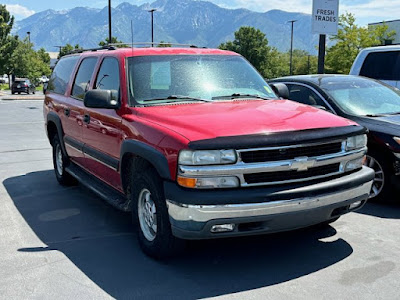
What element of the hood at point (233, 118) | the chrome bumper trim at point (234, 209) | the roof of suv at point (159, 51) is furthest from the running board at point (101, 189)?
the roof of suv at point (159, 51)

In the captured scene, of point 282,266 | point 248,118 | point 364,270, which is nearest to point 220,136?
point 248,118

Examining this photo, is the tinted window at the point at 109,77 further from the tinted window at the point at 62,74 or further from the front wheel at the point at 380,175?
the front wheel at the point at 380,175

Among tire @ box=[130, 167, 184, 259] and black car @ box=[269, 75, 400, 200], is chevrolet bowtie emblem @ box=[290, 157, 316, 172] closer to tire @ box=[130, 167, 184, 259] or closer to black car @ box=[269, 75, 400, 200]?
tire @ box=[130, 167, 184, 259]

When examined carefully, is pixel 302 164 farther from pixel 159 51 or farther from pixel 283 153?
pixel 159 51

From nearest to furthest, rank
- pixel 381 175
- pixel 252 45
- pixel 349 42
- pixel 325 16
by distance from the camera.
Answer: pixel 381 175
pixel 325 16
pixel 349 42
pixel 252 45

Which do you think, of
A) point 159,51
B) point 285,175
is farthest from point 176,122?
point 159,51

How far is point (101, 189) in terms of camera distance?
5.20m

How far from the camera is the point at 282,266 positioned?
3.99m

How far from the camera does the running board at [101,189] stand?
467 centimetres

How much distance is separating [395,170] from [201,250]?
260 centimetres

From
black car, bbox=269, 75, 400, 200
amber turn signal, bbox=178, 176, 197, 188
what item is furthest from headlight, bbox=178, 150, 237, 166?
black car, bbox=269, 75, 400, 200

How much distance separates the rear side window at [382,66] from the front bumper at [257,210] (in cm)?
587

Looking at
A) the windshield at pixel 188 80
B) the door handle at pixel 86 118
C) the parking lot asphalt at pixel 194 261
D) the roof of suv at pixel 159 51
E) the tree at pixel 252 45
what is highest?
the tree at pixel 252 45

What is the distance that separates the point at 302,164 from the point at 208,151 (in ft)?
2.52
